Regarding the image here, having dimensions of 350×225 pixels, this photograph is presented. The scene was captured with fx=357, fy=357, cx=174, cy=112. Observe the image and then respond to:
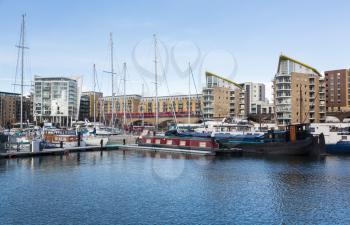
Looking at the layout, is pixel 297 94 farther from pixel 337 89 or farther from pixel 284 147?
pixel 284 147

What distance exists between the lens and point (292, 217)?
2425 cm

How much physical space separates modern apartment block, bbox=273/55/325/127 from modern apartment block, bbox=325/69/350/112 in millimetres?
34834

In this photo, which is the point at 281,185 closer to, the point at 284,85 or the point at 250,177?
the point at 250,177

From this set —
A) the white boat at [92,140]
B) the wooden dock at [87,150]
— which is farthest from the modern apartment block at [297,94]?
the white boat at [92,140]

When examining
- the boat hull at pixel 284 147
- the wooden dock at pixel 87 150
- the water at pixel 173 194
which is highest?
the boat hull at pixel 284 147

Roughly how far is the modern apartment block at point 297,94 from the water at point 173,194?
77.0 meters

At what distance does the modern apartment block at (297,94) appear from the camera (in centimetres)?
12219

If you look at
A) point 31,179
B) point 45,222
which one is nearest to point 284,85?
point 31,179

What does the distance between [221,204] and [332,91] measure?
148 meters

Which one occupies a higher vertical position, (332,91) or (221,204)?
(332,91)

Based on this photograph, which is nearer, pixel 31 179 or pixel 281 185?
pixel 281 185

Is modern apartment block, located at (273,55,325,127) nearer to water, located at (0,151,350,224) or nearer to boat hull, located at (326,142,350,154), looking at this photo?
boat hull, located at (326,142,350,154)

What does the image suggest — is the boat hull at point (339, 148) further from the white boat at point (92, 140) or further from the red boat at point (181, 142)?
the white boat at point (92, 140)

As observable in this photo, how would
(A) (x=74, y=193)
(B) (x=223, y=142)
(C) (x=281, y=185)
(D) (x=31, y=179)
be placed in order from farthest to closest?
(B) (x=223, y=142), (D) (x=31, y=179), (C) (x=281, y=185), (A) (x=74, y=193)
